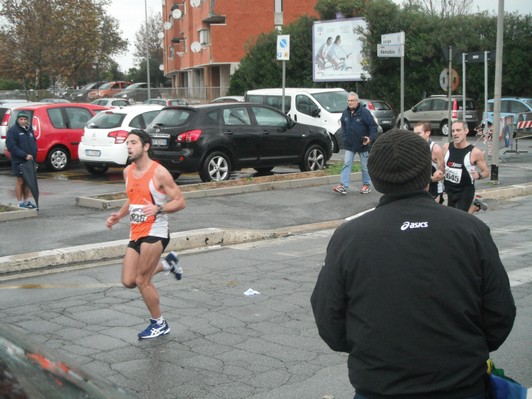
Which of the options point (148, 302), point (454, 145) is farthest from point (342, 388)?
point (454, 145)

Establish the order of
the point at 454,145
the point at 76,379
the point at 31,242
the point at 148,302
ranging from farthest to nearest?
the point at 31,242
the point at 454,145
the point at 148,302
the point at 76,379

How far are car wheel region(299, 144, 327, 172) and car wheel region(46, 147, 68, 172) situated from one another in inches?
253

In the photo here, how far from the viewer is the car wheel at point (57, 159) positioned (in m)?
20.6

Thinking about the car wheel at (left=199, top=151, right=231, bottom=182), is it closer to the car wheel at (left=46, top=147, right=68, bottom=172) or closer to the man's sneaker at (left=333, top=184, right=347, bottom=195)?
the man's sneaker at (left=333, top=184, right=347, bottom=195)

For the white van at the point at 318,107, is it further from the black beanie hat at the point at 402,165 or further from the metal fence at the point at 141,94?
the metal fence at the point at 141,94

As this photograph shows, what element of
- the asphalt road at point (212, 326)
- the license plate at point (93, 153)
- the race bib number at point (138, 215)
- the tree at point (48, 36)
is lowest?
the asphalt road at point (212, 326)

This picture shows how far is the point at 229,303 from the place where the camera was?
8.05m

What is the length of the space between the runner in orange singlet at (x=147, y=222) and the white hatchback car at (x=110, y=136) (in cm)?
1119

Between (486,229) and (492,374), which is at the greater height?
(486,229)

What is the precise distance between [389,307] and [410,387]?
0.99ft

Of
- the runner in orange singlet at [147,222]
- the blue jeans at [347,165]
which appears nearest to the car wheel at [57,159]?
the blue jeans at [347,165]

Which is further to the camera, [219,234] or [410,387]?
[219,234]

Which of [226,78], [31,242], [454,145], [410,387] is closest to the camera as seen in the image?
[410,387]

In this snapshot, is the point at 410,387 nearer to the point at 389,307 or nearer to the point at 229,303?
the point at 389,307
